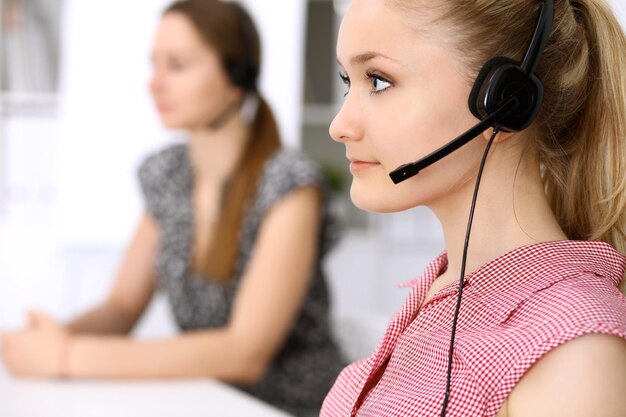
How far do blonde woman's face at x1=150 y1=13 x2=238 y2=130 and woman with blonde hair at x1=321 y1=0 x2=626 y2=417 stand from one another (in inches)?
44.3

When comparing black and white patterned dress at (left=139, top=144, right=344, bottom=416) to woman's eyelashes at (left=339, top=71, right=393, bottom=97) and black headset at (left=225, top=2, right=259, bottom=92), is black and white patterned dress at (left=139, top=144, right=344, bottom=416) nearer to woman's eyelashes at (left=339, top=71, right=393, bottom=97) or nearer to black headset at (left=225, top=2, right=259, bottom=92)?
black headset at (left=225, top=2, right=259, bottom=92)

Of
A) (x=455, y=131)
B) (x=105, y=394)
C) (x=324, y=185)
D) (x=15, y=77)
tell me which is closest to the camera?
(x=455, y=131)

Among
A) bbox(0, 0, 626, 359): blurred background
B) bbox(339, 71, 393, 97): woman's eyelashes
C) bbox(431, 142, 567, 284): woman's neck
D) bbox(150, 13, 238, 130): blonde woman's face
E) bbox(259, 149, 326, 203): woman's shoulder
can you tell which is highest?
bbox(339, 71, 393, 97): woman's eyelashes

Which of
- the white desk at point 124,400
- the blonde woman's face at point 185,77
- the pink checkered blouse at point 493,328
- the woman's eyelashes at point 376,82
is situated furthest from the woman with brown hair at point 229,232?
the woman's eyelashes at point 376,82

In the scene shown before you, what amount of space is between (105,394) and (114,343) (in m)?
0.17

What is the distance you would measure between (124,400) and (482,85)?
905mm

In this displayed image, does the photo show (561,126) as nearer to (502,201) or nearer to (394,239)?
(502,201)

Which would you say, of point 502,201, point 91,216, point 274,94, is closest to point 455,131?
point 502,201

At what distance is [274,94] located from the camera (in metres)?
3.02

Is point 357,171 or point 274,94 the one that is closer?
point 357,171

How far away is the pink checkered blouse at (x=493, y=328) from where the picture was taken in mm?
631

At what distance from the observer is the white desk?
130 cm

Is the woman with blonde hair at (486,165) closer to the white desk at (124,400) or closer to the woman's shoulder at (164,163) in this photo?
the white desk at (124,400)

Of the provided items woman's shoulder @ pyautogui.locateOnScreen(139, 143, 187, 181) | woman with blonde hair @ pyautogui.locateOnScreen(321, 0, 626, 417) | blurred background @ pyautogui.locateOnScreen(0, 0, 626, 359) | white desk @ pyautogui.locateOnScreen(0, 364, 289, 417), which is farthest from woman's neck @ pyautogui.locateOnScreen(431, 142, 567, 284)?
blurred background @ pyautogui.locateOnScreen(0, 0, 626, 359)
